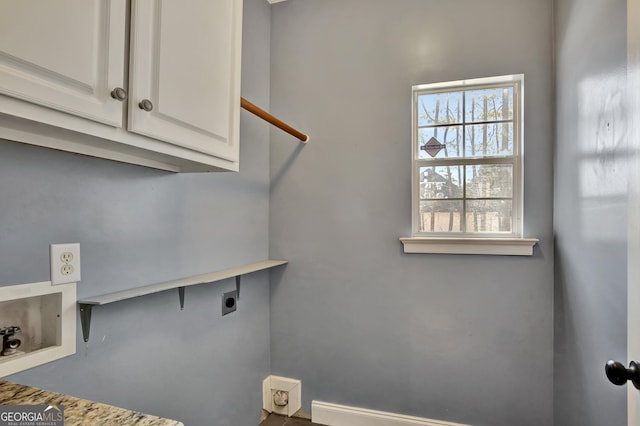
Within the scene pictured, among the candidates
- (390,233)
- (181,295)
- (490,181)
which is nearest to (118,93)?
(181,295)

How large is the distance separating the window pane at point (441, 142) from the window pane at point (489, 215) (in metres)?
0.30

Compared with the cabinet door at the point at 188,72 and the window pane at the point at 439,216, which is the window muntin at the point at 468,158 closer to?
the window pane at the point at 439,216

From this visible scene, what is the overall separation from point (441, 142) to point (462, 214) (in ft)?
1.40

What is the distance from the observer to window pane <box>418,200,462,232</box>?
1.96 m

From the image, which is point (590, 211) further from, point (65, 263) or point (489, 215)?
point (65, 263)

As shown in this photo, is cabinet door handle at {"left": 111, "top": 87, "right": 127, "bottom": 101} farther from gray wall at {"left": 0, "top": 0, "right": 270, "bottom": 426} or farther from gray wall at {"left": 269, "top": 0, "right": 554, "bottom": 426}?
gray wall at {"left": 269, "top": 0, "right": 554, "bottom": 426}

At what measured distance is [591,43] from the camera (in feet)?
4.26

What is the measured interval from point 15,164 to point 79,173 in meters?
0.17

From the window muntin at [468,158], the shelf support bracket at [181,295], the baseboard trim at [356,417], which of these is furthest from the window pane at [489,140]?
the shelf support bracket at [181,295]

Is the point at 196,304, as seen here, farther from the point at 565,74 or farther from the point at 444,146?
the point at 565,74

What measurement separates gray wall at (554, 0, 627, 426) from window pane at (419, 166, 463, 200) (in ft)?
1.53

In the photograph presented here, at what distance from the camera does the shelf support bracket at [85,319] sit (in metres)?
1.07

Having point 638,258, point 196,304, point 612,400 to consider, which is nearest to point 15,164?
point 196,304

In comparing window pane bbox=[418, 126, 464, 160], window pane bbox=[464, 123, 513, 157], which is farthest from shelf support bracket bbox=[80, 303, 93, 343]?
window pane bbox=[464, 123, 513, 157]
